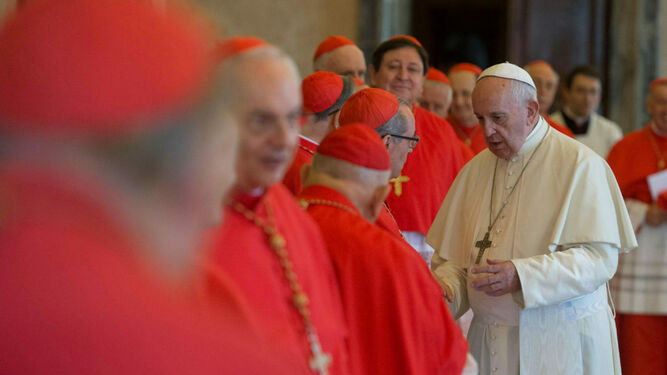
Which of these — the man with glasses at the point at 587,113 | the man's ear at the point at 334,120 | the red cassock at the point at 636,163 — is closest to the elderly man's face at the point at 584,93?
the man with glasses at the point at 587,113

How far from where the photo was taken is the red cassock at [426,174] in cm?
503

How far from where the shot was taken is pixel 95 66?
2.81 ft

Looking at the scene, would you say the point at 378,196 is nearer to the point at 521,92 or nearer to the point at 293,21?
the point at 521,92

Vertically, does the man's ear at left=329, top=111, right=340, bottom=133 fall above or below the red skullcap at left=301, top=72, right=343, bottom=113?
below

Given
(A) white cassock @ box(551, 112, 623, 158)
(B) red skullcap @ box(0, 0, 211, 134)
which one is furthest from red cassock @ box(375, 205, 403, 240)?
(A) white cassock @ box(551, 112, 623, 158)

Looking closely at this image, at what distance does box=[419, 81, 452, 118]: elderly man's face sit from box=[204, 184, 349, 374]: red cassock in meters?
4.80

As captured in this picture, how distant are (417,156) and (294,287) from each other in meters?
3.54

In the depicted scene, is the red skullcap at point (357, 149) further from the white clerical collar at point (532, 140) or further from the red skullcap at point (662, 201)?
the red skullcap at point (662, 201)

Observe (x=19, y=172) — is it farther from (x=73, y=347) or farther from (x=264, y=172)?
(x=264, y=172)

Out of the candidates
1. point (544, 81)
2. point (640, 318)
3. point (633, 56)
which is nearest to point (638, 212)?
point (640, 318)

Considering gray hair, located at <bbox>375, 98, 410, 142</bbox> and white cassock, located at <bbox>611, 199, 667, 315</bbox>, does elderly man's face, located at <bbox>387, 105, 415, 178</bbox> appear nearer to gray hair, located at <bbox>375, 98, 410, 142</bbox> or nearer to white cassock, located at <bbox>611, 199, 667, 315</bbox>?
gray hair, located at <bbox>375, 98, 410, 142</bbox>

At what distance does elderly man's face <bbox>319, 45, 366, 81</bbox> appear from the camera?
5.72 metres

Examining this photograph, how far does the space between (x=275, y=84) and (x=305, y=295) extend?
0.44 m

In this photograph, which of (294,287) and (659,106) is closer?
(294,287)
